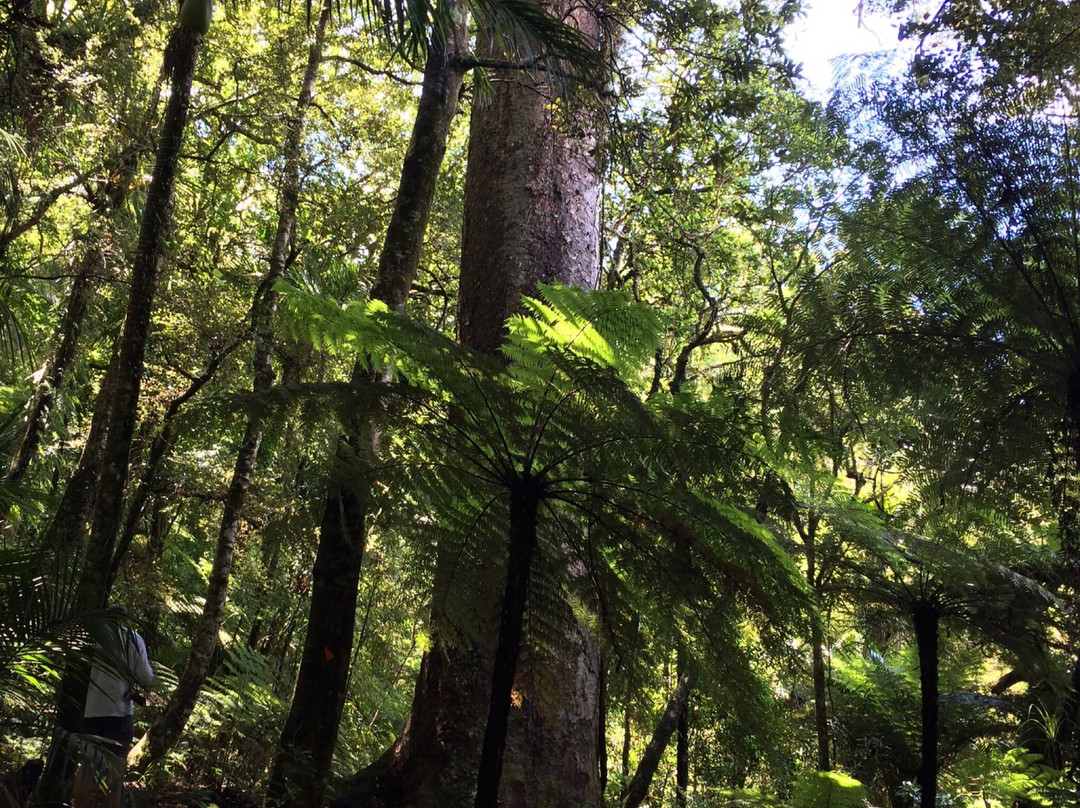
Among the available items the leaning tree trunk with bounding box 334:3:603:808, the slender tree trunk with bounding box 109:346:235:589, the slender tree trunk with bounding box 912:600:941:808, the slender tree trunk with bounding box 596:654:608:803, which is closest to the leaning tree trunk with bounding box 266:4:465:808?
the leaning tree trunk with bounding box 334:3:603:808

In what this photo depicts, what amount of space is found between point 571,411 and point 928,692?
3.94 m

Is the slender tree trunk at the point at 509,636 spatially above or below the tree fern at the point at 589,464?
below

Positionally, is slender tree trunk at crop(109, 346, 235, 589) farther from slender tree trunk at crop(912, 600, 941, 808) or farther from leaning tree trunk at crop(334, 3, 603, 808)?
slender tree trunk at crop(912, 600, 941, 808)

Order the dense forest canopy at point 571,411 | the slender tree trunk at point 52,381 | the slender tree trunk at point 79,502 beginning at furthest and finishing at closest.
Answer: the slender tree trunk at point 52,381, the slender tree trunk at point 79,502, the dense forest canopy at point 571,411

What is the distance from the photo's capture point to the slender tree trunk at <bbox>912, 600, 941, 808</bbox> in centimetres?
466

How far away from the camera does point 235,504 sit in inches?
261

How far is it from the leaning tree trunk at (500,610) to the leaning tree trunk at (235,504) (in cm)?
213

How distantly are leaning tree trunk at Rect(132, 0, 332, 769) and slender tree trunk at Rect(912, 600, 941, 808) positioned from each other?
4.83 meters

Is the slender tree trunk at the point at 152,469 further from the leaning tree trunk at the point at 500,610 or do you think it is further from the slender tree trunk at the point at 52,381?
the leaning tree trunk at the point at 500,610

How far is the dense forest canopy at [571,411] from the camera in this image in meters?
2.36

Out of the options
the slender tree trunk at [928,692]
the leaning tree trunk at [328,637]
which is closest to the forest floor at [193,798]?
the leaning tree trunk at [328,637]

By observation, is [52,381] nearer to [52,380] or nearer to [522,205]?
[52,380]

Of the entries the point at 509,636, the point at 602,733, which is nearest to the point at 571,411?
the point at 509,636

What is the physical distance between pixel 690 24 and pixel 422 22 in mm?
2189
